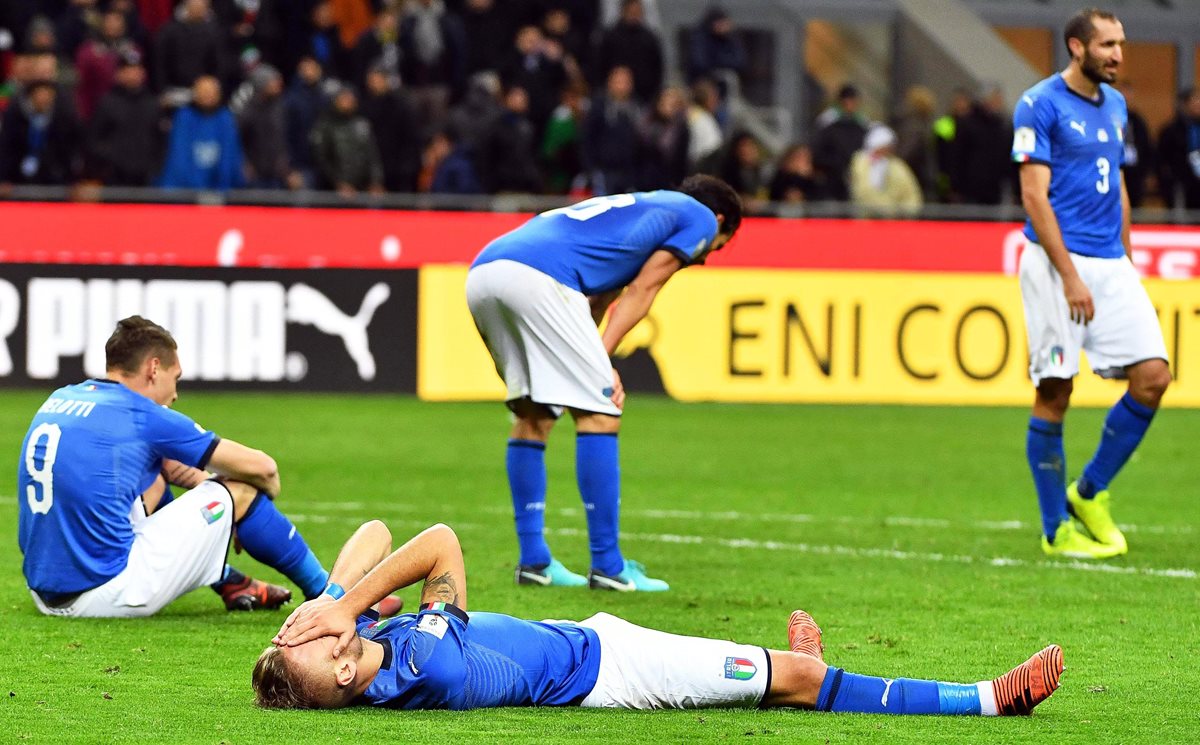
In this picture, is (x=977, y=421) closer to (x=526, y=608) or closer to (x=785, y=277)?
(x=785, y=277)

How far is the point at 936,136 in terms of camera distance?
21.8 meters

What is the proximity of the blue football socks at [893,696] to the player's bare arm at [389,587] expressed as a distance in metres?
1.11

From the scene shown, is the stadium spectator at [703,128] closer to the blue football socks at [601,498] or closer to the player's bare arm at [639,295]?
the player's bare arm at [639,295]

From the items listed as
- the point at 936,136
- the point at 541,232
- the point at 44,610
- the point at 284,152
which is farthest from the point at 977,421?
the point at 44,610

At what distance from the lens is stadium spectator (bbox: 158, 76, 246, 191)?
19141 mm

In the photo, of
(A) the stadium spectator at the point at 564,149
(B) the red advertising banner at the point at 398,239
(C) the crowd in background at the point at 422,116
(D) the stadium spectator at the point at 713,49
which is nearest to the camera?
(B) the red advertising banner at the point at 398,239

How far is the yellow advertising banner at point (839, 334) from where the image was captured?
1744 cm

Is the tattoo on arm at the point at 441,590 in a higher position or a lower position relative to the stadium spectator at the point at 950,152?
lower

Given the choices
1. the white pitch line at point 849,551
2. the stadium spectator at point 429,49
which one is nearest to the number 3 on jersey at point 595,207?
the white pitch line at point 849,551

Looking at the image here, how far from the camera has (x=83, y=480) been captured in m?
7.16

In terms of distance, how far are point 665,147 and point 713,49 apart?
3162 millimetres

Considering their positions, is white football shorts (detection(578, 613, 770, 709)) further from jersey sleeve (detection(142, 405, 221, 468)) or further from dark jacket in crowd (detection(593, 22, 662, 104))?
dark jacket in crowd (detection(593, 22, 662, 104))

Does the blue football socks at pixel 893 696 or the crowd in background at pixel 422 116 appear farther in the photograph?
the crowd in background at pixel 422 116

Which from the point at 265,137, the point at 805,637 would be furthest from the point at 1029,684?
the point at 265,137
